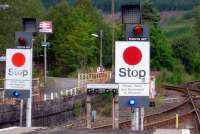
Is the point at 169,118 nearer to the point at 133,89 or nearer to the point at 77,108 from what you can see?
the point at 77,108

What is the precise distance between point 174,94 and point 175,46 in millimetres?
58123

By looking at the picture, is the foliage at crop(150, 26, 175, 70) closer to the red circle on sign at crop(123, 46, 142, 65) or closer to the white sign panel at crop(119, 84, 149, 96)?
the white sign panel at crop(119, 84, 149, 96)

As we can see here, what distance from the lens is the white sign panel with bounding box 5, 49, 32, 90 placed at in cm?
1684

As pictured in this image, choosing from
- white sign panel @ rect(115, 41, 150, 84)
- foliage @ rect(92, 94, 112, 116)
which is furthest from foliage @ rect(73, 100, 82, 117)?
white sign panel @ rect(115, 41, 150, 84)

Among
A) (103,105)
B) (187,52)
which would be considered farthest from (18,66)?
(187,52)

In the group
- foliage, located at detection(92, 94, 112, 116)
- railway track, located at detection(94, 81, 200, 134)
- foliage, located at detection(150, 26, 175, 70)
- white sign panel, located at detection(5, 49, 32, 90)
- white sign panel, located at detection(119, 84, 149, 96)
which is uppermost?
foliage, located at detection(150, 26, 175, 70)

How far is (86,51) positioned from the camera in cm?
7844

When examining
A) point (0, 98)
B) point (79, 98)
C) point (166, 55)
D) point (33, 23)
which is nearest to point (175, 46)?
point (166, 55)

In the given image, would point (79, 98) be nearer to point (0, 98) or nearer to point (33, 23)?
point (0, 98)

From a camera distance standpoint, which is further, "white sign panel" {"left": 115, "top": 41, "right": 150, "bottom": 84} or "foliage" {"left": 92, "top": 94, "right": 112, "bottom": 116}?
"foliage" {"left": 92, "top": 94, "right": 112, "bottom": 116}

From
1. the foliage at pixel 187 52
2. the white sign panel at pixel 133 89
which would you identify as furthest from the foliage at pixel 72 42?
the white sign panel at pixel 133 89

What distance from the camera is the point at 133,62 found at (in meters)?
15.3

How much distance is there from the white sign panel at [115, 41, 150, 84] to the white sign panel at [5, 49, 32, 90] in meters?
2.42

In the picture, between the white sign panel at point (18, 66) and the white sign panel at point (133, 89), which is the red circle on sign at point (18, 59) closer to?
the white sign panel at point (18, 66)
